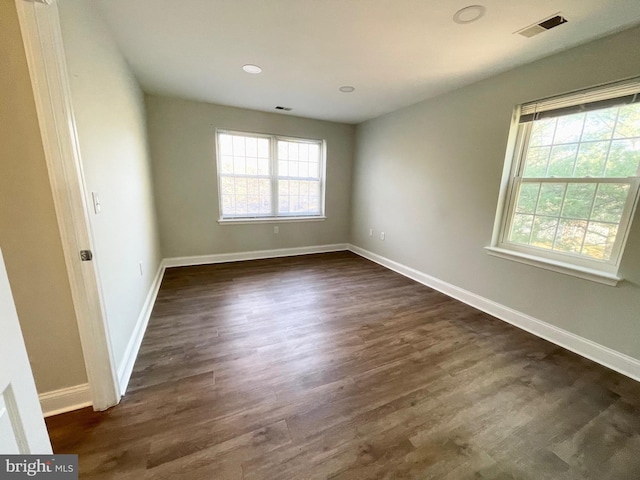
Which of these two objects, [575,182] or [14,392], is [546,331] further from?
[14,392]

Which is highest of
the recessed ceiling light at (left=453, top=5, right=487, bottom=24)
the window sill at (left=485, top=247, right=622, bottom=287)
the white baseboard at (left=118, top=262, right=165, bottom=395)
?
the recessed ceiling light at (left=453, top=5, right=487, bottom=24)

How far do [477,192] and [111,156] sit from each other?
11.1 feet

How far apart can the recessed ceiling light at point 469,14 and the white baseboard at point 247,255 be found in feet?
12.3

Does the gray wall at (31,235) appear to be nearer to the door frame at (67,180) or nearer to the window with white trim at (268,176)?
the door frame at (67,180)

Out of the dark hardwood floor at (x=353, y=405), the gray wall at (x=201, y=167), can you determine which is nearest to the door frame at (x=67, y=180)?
the dark hardwood floor at (x=353, y=405)

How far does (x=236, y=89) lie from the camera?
310 centimetres

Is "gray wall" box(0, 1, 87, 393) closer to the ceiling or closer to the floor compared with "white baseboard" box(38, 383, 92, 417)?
closer to the ceiling

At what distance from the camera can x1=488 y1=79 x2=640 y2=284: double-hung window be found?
1886mm

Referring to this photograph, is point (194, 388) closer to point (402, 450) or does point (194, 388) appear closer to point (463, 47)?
point (402, 450)

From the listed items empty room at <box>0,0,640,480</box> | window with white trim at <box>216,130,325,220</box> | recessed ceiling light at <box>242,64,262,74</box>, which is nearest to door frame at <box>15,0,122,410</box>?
empty room at <box>0,0,640,480</box>

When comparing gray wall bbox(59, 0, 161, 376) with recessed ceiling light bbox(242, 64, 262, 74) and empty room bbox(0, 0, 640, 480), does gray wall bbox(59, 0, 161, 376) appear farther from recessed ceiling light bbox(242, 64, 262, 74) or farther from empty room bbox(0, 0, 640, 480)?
recessed ceiling light bbox(242, 64, 262, 74)

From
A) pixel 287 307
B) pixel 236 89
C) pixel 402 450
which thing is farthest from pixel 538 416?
pixel 236 89

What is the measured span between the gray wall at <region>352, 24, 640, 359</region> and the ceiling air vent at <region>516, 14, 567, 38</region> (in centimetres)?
48

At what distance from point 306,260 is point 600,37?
3.93 m
